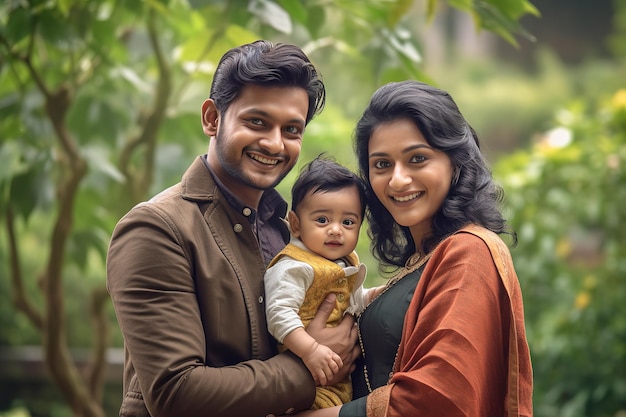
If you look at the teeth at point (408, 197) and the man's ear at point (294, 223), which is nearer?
the teeth at point (408, 197)

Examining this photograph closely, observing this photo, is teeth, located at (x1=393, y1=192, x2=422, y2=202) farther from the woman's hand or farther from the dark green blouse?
the woman's hand

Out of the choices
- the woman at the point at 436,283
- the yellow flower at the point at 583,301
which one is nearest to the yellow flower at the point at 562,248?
the yellow flower at the point at 583,301

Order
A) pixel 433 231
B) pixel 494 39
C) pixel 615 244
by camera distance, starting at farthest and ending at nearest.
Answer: pixel 494 39
pixel 615 244
pixel 433 231

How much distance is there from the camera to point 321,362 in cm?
205

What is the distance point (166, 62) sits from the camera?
11.6 ft

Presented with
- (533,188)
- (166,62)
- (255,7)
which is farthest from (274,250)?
(533,188)

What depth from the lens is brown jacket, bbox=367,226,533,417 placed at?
1.91 meters

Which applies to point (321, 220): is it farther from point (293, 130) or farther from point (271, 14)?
point (271, 14)

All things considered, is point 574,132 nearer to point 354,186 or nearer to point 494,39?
point 354,186

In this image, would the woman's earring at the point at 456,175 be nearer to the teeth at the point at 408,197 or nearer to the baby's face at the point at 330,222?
the teeth at the point at 408,197

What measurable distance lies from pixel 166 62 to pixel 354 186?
1.54m

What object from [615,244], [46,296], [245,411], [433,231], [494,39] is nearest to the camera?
[245,411]

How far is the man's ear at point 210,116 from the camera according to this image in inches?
89.0

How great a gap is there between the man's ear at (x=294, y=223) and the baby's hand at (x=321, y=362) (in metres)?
0.31
